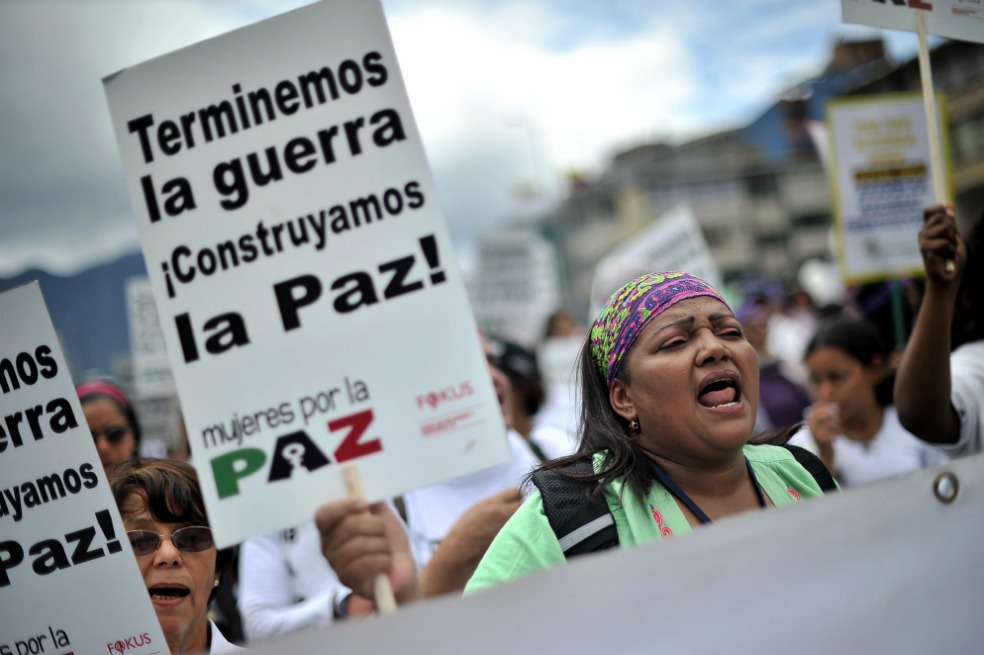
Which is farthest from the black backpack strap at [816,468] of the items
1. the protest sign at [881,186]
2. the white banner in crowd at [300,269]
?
the protest sign at [881,186]

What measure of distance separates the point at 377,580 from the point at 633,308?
96 cm

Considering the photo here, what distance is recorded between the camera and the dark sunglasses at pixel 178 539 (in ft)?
8.01

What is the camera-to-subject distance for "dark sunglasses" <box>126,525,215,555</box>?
2441 millimetres

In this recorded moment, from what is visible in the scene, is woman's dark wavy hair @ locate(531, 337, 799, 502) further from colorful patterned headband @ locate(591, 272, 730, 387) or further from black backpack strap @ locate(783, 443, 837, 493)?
black backpack strap @ locate(783, 443, 837, 493)

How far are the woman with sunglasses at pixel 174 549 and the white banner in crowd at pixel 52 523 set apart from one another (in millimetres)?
248

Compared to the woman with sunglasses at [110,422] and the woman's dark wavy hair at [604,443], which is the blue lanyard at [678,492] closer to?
the woman's dark wavy hair at [604,443]

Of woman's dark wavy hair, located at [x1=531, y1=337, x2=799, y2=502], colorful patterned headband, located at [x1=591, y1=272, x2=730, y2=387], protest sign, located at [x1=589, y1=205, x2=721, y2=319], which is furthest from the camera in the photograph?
protest sign, located at [x1=589, y1=205, x2=721, y2=319]

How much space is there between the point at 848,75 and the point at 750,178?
28247 mm

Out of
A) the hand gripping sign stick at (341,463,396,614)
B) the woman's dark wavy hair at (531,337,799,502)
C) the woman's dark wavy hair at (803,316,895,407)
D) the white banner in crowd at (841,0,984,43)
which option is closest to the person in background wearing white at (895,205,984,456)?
the woman's dark wavy hair at (531,337,799,502)

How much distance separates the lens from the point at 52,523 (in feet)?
7.17

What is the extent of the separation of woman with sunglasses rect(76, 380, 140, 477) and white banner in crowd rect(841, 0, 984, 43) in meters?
3.02

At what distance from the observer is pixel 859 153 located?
505 cm

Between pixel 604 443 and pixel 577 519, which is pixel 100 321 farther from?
pixel 577 519

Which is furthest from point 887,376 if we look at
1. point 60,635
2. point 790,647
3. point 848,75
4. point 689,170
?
point 689,170
